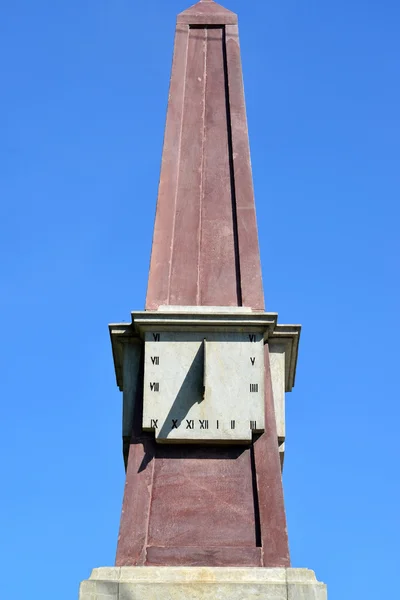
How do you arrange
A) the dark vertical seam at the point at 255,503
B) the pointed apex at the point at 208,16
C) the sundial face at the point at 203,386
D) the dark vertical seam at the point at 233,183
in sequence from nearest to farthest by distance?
1. the dark vertical seam at the point at 255,503
2. the sundial face at the point at 203,386
3. the dark vertical seam at the point at 233,183
4. the pointed apex at the point at 208,16

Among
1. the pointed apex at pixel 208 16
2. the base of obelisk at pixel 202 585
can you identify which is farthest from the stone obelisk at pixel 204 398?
the pointed apex at pixel 208 16

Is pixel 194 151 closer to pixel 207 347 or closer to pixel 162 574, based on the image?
pixel 207 347

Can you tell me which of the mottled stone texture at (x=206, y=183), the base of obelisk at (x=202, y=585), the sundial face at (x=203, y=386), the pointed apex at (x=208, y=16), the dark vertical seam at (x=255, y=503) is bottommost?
the base of obelisk at (x=202, y=585)

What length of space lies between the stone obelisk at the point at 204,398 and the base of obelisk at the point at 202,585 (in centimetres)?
1

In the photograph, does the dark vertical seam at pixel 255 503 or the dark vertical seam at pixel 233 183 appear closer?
the dark vertical seam at pixel 255 503

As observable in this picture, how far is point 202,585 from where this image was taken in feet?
50.0

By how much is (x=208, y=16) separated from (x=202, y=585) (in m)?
10.5

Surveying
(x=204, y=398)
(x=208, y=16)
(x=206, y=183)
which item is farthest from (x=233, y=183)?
(x=204, y=398)

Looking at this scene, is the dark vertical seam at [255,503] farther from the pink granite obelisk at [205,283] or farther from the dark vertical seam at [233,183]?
the dark vertical seam at [233,183]

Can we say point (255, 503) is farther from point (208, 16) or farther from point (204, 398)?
point (208, 16)

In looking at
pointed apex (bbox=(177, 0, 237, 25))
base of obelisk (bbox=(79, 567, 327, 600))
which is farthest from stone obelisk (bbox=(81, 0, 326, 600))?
pointed apex (bbox=(177, 0, 237, 25))

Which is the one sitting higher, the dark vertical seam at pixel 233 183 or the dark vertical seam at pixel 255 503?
the dark vertical seam at pixel 233 183

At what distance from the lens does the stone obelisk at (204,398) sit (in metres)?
15.6

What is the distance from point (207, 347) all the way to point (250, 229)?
96.4 inches
